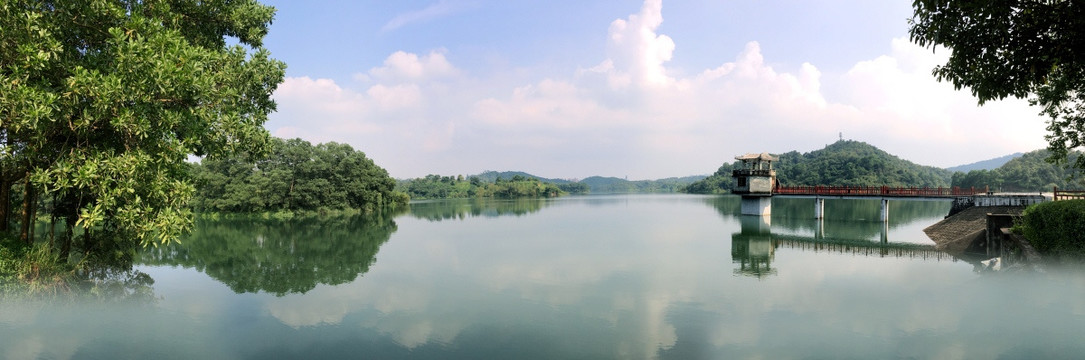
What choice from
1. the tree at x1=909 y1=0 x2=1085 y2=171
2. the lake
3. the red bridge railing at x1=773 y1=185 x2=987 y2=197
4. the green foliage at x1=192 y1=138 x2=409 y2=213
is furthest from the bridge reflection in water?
the green foliage at x1=192 y1=138 x2=409 y2=213

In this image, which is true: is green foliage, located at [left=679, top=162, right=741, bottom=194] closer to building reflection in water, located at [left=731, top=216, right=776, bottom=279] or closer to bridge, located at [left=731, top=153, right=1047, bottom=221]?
bridge, located at [left=731, top=153, right=1047, bottom=221]

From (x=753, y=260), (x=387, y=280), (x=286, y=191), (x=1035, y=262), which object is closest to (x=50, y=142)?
(x=387, y=280)

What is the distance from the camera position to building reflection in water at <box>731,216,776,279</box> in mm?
20859

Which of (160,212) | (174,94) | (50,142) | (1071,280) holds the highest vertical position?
(174,94)

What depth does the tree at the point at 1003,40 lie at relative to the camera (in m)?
8.03

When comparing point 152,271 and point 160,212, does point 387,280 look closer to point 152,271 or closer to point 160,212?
point 160,212

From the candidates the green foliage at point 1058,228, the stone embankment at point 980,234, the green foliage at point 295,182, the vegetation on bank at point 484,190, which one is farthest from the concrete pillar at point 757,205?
the vegetation on bank at point 484,190

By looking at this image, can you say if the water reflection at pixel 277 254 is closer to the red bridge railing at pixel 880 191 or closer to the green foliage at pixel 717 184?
the red bridge railing at pixel 880 191

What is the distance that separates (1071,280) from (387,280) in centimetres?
2270

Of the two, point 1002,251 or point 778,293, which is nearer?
point 778,293

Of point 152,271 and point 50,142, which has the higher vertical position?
point 50,142

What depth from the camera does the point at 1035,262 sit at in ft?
54.2

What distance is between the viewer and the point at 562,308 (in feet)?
45.9

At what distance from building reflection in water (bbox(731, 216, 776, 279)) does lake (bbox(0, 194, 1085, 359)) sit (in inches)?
10.0
